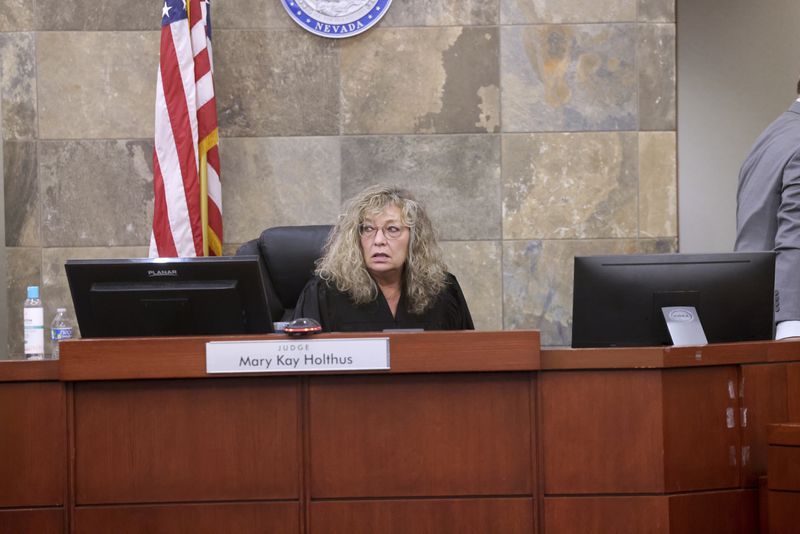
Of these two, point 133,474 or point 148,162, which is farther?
point 148,162

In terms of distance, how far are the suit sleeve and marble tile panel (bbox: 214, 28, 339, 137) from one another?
89.5 inches

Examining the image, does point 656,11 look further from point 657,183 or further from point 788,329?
point 788,329

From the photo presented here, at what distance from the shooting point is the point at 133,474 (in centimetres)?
254

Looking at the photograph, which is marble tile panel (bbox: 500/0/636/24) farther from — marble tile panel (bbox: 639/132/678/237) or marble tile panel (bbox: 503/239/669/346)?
marble tile panel (bbox: 503/239/669/346)

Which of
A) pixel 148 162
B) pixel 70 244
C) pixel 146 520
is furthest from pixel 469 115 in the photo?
pixel 146 520

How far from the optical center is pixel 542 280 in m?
4.89

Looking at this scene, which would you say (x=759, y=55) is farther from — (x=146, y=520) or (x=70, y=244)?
(x=146, y=520)

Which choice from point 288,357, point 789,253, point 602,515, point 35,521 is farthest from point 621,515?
point 35,521

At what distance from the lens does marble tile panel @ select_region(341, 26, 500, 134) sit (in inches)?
191

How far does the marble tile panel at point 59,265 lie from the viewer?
4.83 m

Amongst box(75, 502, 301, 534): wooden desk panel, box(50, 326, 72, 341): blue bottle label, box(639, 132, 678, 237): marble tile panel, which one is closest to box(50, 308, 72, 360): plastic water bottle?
box(50, 326, 72, 341): blue bottle label

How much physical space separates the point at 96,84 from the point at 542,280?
237 centimetres

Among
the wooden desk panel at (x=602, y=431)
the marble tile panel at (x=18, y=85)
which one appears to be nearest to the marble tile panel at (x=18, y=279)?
the marble tile panel at (x=18, y=85)

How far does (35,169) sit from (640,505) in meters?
3.47
